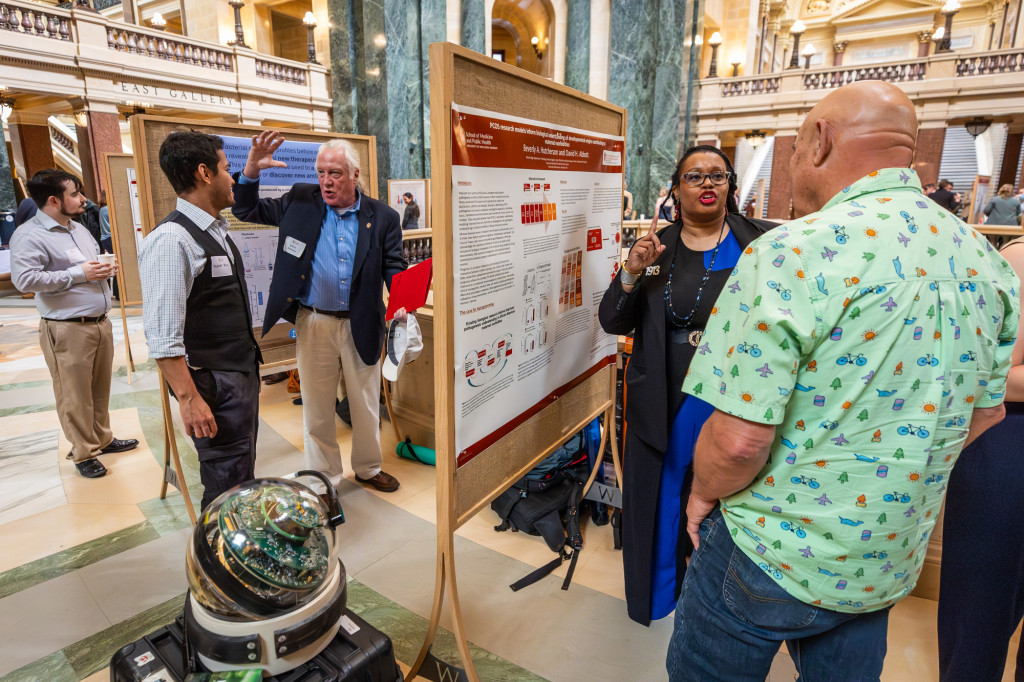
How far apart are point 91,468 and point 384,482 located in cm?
183

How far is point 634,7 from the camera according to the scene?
13.0 metres

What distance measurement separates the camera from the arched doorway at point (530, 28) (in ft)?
46.6

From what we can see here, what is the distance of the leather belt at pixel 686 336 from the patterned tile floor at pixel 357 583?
118 cm

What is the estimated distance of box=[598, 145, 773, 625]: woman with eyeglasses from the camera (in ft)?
6.45

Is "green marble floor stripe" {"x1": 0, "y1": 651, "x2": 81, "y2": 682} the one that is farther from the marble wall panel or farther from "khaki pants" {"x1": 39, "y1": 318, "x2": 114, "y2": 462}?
the marble wall panel

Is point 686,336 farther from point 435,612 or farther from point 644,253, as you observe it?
point 435,612

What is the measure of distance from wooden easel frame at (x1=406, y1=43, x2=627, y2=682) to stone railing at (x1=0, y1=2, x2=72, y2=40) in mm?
11303

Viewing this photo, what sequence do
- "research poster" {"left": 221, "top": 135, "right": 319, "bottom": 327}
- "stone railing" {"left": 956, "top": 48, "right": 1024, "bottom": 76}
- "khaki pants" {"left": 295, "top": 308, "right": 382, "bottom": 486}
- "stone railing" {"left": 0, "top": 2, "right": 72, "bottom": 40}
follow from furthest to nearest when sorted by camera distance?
"stone railing" {"left": 956, "top": 48, "right": 1024, "bottom": 76} < "stone railing" {"left": 0, "top": 2, "right": 72, "bottom": 40} < "research poster" {"left": 221, "top": 135, "right": 319, "bottom": 327} < "khaki pants" {"left": 295, "top": 308, "right": 382, "bottom": 486}

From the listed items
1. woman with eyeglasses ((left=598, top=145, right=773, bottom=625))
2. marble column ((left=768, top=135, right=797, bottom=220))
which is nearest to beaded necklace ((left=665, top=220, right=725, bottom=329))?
woman with eyeglasses ((left=598, top=145, right=773, bottom=625))

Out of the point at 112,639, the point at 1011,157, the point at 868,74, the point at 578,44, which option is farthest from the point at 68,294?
the point at 1011,157

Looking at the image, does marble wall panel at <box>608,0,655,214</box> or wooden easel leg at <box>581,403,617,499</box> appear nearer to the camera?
wooden easel leg at <box>581,403,617,499</box>

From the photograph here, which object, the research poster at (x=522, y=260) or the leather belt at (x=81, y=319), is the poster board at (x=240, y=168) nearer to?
the leather belt at (x=81, y=319)

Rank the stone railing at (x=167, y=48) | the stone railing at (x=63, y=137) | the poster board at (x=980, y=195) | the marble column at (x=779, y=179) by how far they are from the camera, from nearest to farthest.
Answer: the stone railing at (x=167, y=48)
the poster board at (x=980, y=195)
the stone railing at (x=63, y=137)
the marble column at (x=779, y=179)

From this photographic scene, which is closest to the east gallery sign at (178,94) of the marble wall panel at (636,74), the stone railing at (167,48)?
the stone railing at (167,48)
